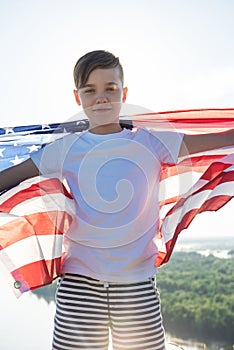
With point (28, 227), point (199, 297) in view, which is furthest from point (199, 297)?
point (28, 227)

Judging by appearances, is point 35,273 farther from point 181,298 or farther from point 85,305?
point 181,298

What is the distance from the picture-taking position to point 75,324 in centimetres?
214

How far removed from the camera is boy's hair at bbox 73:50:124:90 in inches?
92.4

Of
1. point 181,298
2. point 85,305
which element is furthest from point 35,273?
point 181,298

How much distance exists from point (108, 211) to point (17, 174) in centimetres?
47

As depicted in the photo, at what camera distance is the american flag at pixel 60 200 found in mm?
2516

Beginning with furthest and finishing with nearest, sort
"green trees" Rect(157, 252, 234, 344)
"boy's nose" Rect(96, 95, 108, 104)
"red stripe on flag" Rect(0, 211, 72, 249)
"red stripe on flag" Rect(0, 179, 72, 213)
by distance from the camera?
"green trees" Rect(157, 252, 234, 344)
"red stripe on flag" Rect(0, 211, 72, 249)
"red stripe on flag" Rect(0, 179, 72, 213)
"boy's nose" Rect(96, 95, 108, 104)

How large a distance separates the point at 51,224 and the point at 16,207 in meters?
0.25

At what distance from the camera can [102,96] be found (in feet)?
7.66

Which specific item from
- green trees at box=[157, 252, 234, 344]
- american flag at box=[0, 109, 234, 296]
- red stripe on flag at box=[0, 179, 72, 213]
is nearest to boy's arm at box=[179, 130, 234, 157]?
american flag at box=[0, 109, 234, 296]

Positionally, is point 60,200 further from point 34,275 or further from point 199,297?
point 199,297

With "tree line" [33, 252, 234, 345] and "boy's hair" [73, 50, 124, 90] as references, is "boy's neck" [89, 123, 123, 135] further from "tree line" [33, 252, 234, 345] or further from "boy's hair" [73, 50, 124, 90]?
"tree line" [33, 252, 234, 345]

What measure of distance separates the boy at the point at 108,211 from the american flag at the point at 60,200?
142 millimetres

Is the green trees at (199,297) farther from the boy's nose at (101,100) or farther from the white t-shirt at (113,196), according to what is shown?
the boy's nose at (101,100)
